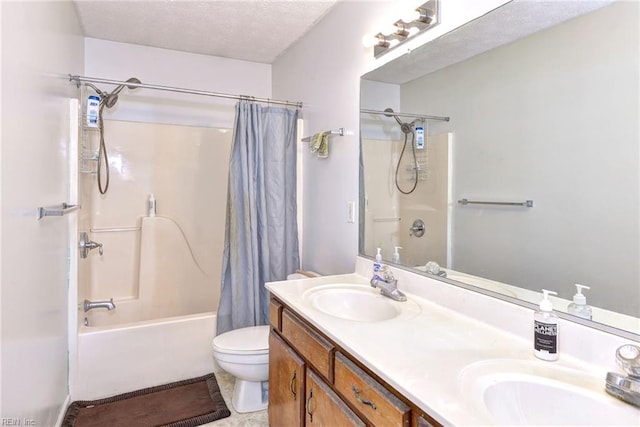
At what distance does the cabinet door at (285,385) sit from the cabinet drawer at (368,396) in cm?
29

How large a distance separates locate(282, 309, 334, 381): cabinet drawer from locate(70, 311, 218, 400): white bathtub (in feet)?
3.63

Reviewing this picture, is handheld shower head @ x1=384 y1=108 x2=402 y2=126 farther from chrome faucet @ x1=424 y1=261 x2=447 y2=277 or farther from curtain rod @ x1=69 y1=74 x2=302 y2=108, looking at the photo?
curtain rod @ x1=69 y1=74 x2=302 y2=108

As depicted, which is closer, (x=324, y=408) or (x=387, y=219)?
(x=324, y=408)

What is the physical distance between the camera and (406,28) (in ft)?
5.21

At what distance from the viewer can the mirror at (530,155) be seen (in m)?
0.93

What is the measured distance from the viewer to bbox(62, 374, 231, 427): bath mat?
1925mm

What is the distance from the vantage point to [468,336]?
1087 mm

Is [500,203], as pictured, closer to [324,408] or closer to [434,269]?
[434,269]

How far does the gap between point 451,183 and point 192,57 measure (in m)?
2.41

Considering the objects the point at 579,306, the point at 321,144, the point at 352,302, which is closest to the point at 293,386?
the point at 352,302

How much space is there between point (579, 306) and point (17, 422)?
182 centimetres

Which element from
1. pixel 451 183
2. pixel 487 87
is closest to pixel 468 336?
pixel 451 183

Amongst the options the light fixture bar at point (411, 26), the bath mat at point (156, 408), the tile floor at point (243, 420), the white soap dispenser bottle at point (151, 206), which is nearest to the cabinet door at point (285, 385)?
the tile floor at point (243, 420)

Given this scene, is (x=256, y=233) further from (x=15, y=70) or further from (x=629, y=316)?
(x=629, y=316)
